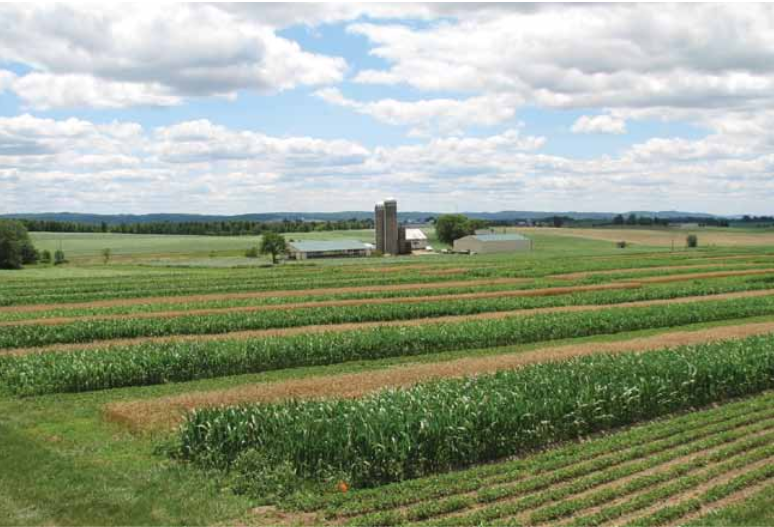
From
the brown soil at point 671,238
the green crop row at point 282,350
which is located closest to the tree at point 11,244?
the green crop row at point 282,350

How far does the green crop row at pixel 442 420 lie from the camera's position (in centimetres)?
1407

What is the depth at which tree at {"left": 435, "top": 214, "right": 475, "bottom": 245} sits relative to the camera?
160m

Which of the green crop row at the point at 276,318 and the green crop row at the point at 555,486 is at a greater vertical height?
the green crop row at the point at 555,486

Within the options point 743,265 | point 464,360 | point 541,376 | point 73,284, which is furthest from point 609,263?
point 541,376

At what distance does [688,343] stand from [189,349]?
1890cm

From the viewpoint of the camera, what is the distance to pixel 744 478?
522 inches

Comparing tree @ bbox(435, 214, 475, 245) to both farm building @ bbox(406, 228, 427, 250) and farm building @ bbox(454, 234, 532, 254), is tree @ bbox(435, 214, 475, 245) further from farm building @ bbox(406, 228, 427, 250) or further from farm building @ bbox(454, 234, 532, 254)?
farm building @ bbox(454, 234, 532, 254)

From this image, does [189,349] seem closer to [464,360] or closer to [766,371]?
[464,360]

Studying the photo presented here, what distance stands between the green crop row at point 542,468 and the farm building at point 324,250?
117 m

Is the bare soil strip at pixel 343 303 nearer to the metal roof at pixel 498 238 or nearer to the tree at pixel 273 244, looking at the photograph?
the tree at pixel 273 244

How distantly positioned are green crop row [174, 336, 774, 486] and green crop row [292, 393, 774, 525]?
1.64ft

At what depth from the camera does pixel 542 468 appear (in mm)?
13945

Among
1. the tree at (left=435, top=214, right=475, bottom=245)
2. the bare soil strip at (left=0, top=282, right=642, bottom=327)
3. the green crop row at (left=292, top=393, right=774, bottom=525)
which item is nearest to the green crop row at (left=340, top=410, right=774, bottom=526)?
the green crop row at (left=292, top=393, right=774, bottom=525)

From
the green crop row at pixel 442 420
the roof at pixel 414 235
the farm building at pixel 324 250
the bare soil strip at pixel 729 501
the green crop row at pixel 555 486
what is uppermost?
the roof at pixel 414 235
